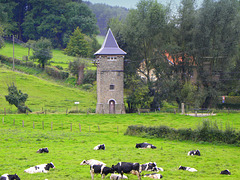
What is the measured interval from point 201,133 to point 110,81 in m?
26.0

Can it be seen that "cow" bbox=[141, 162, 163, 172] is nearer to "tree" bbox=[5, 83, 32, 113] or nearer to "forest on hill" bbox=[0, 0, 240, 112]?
"tree" bbox=[5, 83, 32, 113]

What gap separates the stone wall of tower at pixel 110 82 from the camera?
56.5 metres

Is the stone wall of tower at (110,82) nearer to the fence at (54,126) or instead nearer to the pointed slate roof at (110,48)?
the pointed slate roof at (110,48)

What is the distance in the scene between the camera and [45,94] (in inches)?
2574

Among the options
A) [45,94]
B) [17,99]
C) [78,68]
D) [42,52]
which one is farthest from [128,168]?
[42,52]

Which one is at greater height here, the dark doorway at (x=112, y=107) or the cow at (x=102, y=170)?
the dark doorway at (x=112, y=107)

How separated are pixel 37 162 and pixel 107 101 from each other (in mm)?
34446

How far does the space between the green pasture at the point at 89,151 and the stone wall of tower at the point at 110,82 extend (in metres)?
11.1

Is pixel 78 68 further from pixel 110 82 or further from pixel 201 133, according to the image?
pixel 201 133

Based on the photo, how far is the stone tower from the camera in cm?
5647

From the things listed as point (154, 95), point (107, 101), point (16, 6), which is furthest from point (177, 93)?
point (16, 6)

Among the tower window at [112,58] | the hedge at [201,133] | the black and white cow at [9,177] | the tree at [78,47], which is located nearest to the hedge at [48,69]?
the tree at [78,47]

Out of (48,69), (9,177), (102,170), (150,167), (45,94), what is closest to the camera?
(9,177)

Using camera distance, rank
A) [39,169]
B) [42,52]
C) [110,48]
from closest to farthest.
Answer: [39,169], [110,48], [42,52]
